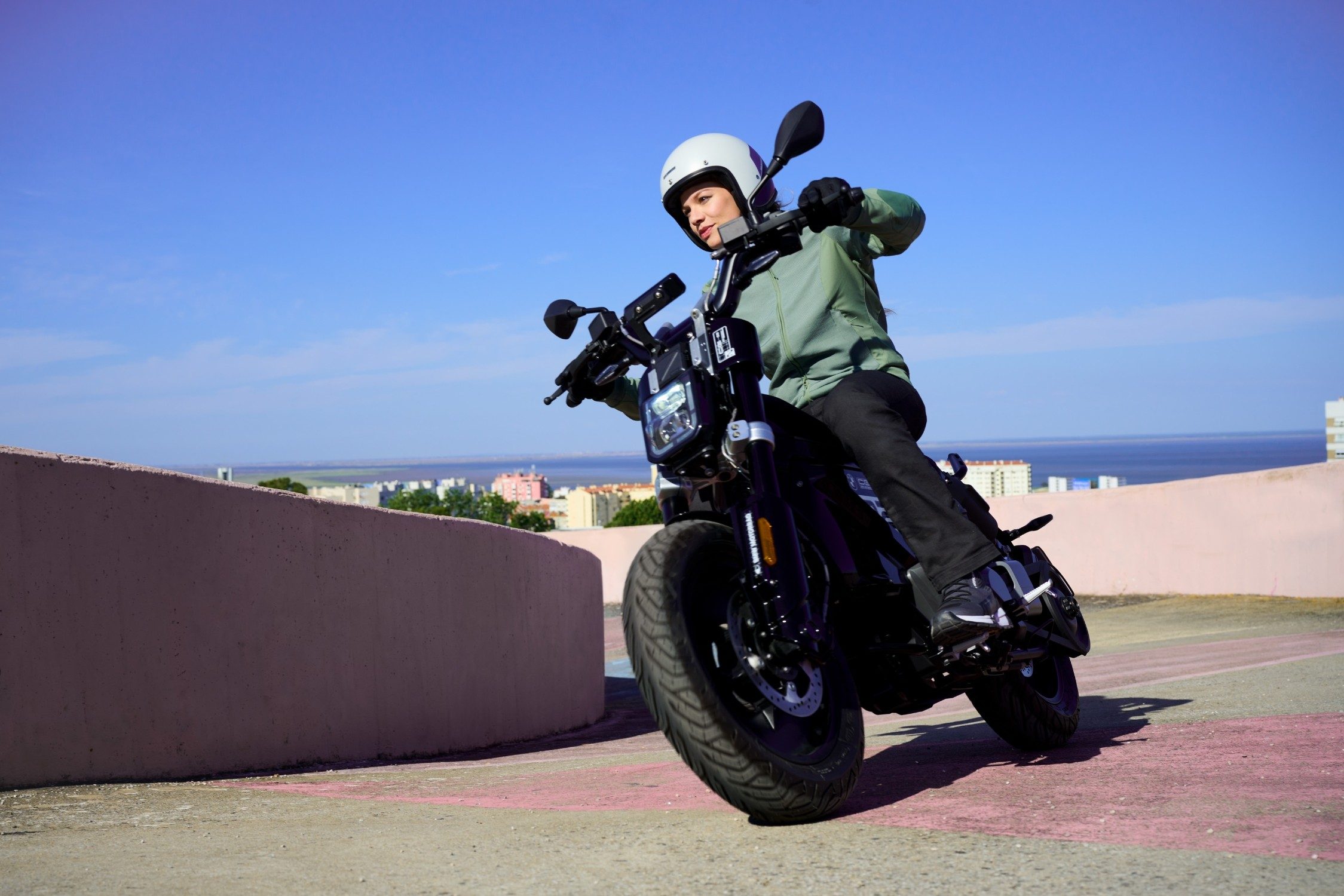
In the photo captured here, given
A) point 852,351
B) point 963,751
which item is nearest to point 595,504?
point 963,751

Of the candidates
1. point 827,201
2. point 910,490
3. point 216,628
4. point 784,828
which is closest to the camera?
point 784,828

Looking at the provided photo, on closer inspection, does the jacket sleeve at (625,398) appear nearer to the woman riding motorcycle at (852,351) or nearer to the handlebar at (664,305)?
the woman riding motorcycle at (852,351)

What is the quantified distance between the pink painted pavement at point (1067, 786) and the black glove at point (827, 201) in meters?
1.45

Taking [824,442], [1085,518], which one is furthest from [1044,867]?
[1085,518]

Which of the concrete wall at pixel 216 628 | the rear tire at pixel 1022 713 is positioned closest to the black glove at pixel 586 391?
the rear tire at pixel 1022 713

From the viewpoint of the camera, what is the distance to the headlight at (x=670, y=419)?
2838 millimetres

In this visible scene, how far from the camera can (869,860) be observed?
233 cm

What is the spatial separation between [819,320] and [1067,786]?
1470 millimetres

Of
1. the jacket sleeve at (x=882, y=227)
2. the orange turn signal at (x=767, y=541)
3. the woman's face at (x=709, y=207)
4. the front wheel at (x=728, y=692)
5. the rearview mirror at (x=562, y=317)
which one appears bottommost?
the front wheel at (x=728, y=692)

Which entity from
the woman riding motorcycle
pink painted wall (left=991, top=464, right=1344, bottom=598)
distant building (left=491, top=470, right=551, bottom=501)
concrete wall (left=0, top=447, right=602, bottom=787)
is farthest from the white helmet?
distant building (left=491, top=470, right=551, bottom=501)

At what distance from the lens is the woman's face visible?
3631mm

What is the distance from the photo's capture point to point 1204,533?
15445mm

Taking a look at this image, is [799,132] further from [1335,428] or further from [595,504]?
[595,504]

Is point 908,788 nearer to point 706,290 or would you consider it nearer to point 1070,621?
point 1070,621
